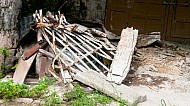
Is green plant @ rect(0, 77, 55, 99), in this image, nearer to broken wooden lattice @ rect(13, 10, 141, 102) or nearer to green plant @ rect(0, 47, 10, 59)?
broken wooden lattice @ rect(13, 10, 141, 102)

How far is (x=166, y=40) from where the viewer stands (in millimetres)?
7609

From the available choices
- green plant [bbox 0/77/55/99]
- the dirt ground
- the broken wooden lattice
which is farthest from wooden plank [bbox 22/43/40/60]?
the dirt ground

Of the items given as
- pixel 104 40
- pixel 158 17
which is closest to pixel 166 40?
pixel 158 17

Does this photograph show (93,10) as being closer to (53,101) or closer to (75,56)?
(75,56)

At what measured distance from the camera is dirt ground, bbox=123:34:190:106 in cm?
415

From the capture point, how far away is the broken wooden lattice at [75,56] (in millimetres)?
4156

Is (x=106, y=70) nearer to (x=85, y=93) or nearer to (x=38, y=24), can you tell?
(x=85, y=93)

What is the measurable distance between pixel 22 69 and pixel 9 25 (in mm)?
704

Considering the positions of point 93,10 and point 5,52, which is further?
point 93,10

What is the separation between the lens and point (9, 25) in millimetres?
4750

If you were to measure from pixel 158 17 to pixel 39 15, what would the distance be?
11.1ft

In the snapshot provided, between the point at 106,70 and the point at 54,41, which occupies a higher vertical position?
the point at 54,41

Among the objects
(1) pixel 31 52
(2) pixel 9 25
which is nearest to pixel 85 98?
(1) pixel 31 52

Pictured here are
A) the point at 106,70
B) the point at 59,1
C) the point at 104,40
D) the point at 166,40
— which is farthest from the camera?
the point at 166,40
